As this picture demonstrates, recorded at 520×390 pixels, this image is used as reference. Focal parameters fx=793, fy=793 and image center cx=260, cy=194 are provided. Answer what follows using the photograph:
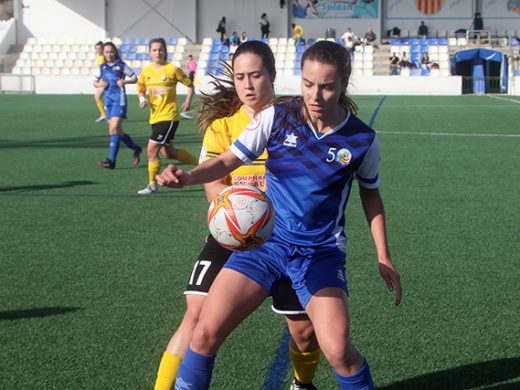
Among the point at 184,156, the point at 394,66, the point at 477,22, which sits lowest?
the point at 184,156

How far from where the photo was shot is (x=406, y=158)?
13102 millimetres

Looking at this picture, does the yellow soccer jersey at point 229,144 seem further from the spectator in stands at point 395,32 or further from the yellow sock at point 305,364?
the spectator in stands at point 395,32

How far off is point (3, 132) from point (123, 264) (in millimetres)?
12729

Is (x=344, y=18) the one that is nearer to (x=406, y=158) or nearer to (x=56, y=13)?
(x=56, y=13)

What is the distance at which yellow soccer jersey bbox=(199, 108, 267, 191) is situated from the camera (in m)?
3.89

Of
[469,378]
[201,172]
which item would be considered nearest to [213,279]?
[201,172]

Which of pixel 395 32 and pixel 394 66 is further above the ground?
pixel 395 32

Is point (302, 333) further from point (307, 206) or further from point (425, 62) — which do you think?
point (425, 62)

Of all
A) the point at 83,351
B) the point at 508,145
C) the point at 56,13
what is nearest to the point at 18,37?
the point at 56,13

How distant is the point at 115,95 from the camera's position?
39.9 feet

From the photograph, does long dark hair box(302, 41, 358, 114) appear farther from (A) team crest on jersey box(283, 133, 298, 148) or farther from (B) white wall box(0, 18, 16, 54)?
(B) white wall box(0, 18, 16, 54)

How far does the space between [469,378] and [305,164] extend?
58.8 inches

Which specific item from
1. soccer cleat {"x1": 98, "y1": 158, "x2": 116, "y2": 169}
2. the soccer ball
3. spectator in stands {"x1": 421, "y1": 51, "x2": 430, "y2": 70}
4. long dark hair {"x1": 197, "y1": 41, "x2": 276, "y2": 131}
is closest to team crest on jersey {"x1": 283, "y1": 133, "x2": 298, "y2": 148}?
the soccer ball

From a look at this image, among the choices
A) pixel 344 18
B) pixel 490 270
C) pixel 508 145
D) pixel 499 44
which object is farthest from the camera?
pixel 344 18
